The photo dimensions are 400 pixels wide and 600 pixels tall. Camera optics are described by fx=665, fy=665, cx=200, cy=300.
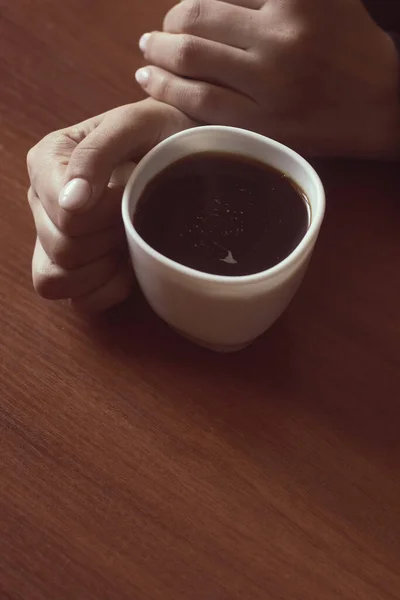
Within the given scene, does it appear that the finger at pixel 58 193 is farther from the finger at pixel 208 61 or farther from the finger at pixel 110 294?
the finger at pixel 208 61

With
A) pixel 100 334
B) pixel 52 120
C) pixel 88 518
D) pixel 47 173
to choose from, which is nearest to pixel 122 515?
pixel 88 518

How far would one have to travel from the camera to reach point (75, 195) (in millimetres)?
525

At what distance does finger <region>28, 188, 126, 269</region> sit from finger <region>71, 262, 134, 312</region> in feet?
0.08

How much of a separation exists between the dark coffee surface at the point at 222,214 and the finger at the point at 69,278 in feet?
0.27

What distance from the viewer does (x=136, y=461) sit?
1.72 feet

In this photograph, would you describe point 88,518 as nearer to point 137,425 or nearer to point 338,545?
point 137,425

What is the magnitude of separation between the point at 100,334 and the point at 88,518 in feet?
0.53

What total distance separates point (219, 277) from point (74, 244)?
161mm

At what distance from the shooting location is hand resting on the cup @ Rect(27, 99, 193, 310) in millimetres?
539

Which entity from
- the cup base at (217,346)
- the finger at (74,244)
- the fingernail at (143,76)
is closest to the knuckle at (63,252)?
the finger at (74,244)

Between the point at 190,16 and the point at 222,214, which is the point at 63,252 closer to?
the point at 222,214

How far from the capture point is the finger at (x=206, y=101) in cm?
65

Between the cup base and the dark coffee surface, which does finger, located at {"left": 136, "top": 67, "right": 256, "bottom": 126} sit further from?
the cup base

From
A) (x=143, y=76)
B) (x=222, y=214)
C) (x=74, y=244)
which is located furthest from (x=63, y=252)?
(x=143, y=76)
